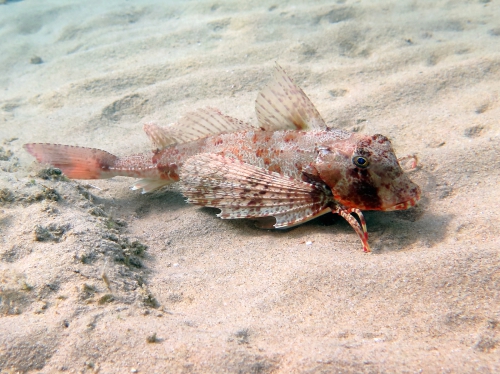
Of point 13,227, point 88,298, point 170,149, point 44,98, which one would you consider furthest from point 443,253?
point 44,98

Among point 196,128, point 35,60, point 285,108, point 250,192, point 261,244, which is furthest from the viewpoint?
point 35,60

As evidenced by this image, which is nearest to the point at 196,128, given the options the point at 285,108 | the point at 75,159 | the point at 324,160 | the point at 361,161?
the point at 285,108

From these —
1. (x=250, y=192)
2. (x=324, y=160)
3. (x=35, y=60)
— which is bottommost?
(x=250, y=192)

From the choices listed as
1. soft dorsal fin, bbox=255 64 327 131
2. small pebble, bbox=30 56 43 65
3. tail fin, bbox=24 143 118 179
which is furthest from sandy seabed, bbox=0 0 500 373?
small pebble, bbox=30 56 43 65

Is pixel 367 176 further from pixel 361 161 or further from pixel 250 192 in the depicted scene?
pixel 250 192

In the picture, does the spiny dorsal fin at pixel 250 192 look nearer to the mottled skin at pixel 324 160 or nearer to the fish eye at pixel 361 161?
the mottled skin at pixel 324 160

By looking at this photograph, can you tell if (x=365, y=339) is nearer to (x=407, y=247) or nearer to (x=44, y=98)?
(x=407, y=247)
